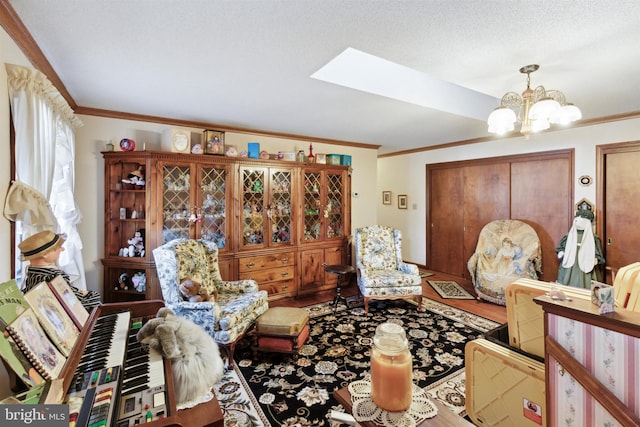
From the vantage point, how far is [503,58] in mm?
2055

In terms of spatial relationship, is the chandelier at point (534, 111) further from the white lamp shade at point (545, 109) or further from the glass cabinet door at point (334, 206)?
the glass cabinet door at point (334, 206)

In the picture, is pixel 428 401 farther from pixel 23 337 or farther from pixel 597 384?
pixel 23 337

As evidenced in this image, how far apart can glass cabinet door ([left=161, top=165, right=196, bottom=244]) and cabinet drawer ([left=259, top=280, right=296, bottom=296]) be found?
4.03 ft

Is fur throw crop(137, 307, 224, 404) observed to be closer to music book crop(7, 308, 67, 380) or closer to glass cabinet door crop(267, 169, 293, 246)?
music book crop(7, 308, 67, 380)

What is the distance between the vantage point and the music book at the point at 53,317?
0.98 m

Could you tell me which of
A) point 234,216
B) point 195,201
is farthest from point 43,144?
point 234,216

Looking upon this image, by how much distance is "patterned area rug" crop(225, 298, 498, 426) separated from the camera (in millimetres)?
1974

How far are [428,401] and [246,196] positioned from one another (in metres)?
3.30

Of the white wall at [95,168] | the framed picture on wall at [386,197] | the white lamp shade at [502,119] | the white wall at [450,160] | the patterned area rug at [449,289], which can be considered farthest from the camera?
the framed picture on wall at [386,197]

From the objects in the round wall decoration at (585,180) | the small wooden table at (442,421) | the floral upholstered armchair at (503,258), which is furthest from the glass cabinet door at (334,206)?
the small wooden table at (442,421)

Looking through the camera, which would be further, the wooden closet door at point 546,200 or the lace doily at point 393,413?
the wooden closet door at point 546,200

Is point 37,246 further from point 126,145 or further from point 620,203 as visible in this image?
point 620,203

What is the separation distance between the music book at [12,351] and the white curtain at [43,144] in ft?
3.42

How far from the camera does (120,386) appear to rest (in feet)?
3.04
